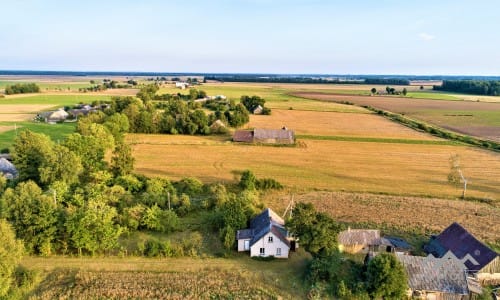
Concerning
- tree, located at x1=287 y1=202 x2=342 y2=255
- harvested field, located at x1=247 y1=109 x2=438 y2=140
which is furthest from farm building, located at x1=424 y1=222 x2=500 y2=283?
harvested field, located at x1=247 y1=109 x2=438 y2=140

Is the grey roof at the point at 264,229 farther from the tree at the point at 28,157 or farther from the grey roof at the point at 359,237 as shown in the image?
the tree at the point at 28,157

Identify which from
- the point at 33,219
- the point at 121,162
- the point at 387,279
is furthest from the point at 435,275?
the point at 121,162

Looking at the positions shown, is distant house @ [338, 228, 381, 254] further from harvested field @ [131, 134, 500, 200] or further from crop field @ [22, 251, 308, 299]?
harvested field @ [131, 134, 500, 200]

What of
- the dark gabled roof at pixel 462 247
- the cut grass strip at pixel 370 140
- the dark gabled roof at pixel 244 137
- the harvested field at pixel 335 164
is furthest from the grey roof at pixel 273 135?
the dark gabled roof at pixel 462 247

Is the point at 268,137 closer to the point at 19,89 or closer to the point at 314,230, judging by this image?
the point at 314,230

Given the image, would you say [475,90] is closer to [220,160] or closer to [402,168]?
[402,168]
